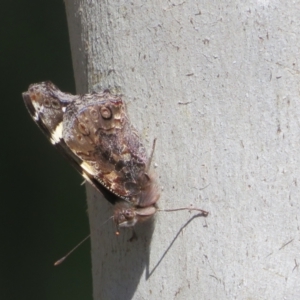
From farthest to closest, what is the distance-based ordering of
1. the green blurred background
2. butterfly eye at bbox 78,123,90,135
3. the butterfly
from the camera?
the green blurred background → butterfly eye at bbox 78,123,90,135 → the butterfly

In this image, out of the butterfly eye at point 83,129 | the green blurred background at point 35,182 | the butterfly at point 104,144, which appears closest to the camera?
the butterfly at point 104,144

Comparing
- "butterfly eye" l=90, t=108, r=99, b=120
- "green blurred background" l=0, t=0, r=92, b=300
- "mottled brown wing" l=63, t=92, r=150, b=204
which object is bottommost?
"green blurred background" l=0, t=0, r=92, b=300

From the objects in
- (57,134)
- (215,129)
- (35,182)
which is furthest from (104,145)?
(35,182)

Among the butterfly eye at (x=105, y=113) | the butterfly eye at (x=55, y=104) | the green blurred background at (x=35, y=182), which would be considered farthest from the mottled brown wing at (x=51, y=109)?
the green blurred background at (x=35, y=182)

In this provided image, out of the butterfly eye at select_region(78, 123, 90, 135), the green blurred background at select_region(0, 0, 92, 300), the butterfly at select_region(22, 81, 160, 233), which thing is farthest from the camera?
the green blurred background at select_region(0, 0, 92, 300)

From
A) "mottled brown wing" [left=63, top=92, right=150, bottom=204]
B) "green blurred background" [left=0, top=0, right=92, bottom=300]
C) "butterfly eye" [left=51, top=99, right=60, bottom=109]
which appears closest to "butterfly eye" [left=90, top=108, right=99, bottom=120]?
"mottled brown wing" [left=63, top=92, right=150, bottom=204]

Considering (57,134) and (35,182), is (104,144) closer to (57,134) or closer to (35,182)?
(57,134)

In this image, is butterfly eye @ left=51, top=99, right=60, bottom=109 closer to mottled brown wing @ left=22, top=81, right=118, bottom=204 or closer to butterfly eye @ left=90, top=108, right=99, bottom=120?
mottled brown wing @ left=22, top=81, right=118, bottom=204

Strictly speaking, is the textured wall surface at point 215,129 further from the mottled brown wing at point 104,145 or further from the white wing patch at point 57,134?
the white wing patch at point 57,134

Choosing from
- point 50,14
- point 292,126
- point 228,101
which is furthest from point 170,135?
point 50,14
